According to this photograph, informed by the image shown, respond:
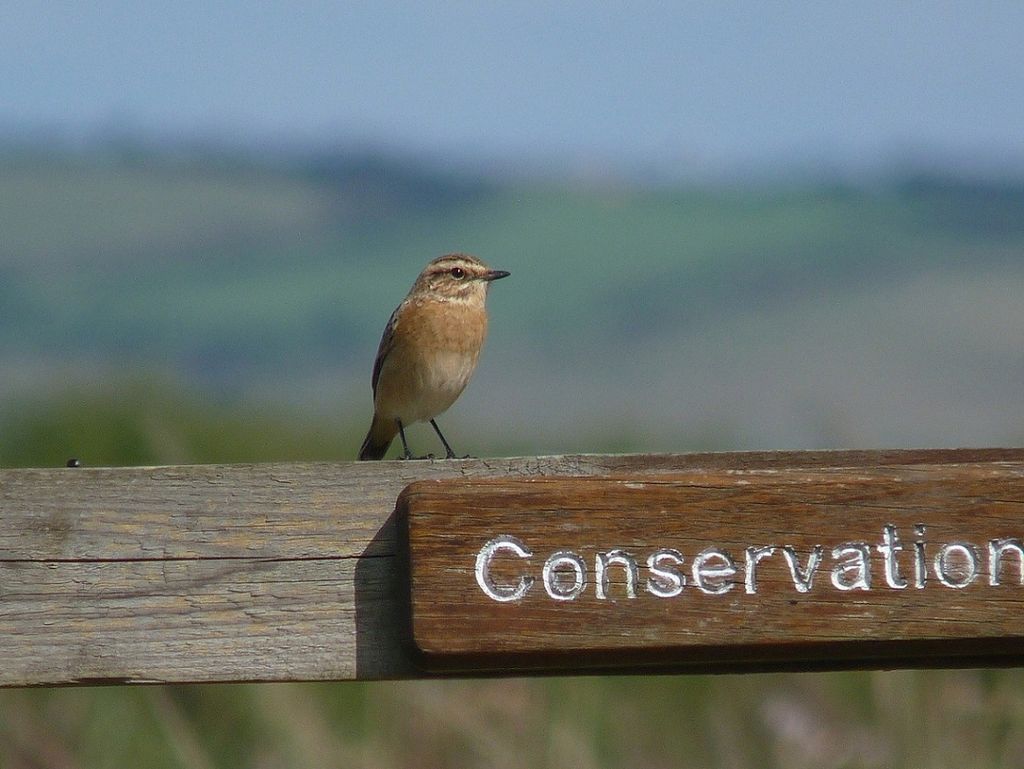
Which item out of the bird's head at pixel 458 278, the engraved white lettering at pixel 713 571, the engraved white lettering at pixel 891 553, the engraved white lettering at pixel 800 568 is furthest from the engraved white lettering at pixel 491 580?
the bird's head at pixel 458 278

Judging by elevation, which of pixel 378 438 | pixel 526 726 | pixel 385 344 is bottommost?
pixel 526 726

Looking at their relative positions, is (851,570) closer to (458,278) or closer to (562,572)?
(562,572)

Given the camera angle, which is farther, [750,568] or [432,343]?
[432,343]

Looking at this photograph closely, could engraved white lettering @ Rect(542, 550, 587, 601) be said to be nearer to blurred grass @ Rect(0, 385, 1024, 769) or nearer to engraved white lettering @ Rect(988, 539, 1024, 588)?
engraved white lettering @ Rect(988, 539, 1024, 588)

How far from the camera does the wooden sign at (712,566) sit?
2.33 metres

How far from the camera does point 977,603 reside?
7.84 ft

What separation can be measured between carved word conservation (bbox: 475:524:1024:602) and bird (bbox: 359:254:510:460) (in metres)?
3.87

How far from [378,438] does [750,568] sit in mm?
4573

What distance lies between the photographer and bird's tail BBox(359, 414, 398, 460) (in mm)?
6613

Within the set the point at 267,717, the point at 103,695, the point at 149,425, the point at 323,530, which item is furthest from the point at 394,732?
the point at 323,530

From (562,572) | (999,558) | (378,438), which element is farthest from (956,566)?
(378,438)

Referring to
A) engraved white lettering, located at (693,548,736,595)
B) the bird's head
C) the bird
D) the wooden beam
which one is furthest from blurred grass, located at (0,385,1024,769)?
the bird's head

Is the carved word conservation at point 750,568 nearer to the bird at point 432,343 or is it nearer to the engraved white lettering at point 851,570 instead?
the engraved white lettering at point 851,570

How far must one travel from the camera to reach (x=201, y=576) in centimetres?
241
